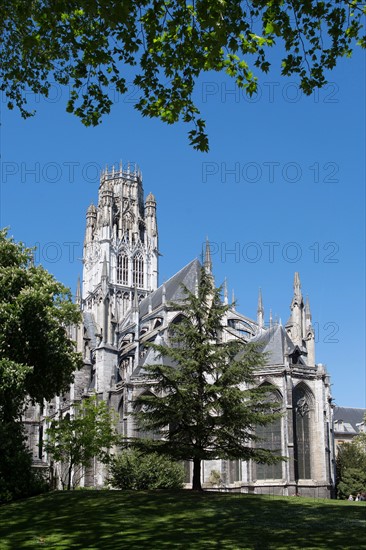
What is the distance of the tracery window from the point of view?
1724 inches

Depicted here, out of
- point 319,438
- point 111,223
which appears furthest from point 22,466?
point 111,223

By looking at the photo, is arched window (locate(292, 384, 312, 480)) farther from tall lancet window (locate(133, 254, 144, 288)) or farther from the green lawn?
tall lancet window (locate(133, 254, 144, 288))

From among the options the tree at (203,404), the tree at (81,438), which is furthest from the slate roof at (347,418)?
the tree at (203,404)

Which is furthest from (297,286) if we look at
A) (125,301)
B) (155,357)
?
(125,301)

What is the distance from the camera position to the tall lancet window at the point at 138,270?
277 feet

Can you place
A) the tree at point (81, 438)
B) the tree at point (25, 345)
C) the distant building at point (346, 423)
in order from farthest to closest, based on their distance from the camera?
the distant building at point (346, 423), the tree at point (81, 438), the tree at point (25, 345)

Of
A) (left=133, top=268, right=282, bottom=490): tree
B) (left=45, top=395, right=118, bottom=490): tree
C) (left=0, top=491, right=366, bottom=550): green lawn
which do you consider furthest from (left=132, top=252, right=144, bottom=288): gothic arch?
(left=0, top=491, right=366, bottom=550): green lawn

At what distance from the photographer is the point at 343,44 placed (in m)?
11.7

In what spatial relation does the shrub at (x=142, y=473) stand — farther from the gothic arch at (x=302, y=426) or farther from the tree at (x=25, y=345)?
the gothic arch at (x=302, y=426)

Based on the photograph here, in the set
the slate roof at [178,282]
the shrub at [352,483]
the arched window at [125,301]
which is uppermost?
the arched window at [125,301]

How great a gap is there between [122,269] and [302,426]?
144 ft

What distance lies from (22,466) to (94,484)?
2723 centimetres

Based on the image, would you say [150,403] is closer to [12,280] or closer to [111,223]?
[12,280]

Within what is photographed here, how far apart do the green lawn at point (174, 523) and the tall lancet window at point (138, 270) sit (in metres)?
62.2
